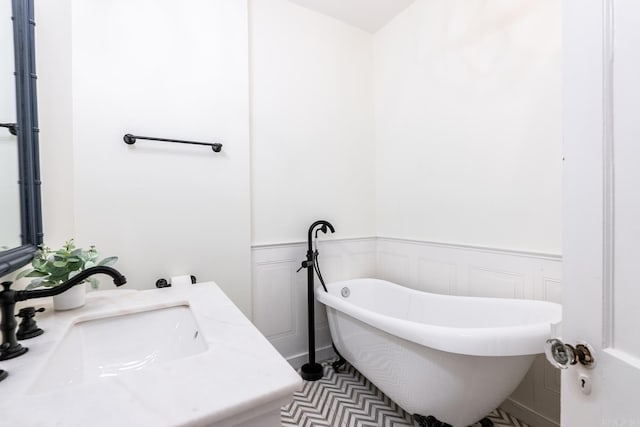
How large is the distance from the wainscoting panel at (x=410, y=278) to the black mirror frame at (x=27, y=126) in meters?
1.05

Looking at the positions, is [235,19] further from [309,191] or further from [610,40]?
[610,40]

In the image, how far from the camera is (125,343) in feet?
3.05

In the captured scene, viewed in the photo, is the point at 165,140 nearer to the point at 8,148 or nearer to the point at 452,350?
the point at 8,148

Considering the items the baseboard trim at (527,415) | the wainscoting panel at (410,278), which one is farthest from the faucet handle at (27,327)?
the baseboard trim at (527,415)

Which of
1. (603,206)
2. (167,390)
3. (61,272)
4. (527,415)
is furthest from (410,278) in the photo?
(61,272)

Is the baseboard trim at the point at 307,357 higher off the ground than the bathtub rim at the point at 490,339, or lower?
lower

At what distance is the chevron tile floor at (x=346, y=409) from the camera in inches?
57.5

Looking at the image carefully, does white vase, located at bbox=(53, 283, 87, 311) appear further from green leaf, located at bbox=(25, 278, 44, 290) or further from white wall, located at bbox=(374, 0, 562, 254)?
white wall, located at bbox=(374, 0, 562, 254)

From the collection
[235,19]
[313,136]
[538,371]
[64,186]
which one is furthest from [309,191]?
[538,371]

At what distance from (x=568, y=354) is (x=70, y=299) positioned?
1.44m

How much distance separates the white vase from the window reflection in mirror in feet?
0.72

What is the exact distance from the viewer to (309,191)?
81.8 inches

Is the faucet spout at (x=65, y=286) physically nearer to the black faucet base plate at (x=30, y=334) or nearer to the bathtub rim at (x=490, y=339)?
the black faucet base plate at (x=30, y=334)

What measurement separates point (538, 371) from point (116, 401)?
1.79 meters
